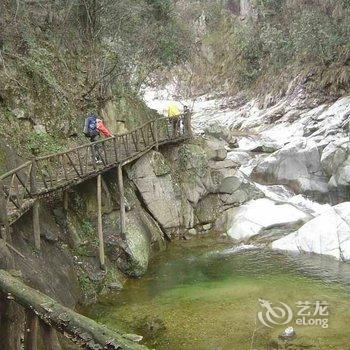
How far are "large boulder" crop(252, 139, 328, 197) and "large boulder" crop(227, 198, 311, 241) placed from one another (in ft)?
6.98

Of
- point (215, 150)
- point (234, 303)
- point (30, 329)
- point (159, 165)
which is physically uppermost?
point (30, 329)

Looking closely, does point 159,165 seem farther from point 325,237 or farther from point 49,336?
point 49,336

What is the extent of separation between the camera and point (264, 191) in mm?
21156

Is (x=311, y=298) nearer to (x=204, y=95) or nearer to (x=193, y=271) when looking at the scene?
(x=193, y=271)

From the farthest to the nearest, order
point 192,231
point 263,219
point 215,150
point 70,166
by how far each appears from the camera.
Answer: point 215,150, point 192,231, point 263,219, point 70,166

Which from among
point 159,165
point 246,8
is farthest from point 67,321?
point 246,8

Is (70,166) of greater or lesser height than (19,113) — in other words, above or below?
below

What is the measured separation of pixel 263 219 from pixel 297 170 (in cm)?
422

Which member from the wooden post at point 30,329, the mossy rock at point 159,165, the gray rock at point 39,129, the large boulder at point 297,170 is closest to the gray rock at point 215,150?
the large boulder at point 297,170

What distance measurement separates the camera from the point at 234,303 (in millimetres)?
11961

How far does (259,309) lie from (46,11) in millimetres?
15037

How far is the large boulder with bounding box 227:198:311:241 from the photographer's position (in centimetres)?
1795

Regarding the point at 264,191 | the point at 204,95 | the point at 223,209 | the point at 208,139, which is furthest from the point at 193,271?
the point at 204,95

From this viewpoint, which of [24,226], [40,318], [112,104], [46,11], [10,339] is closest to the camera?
[40,318]
